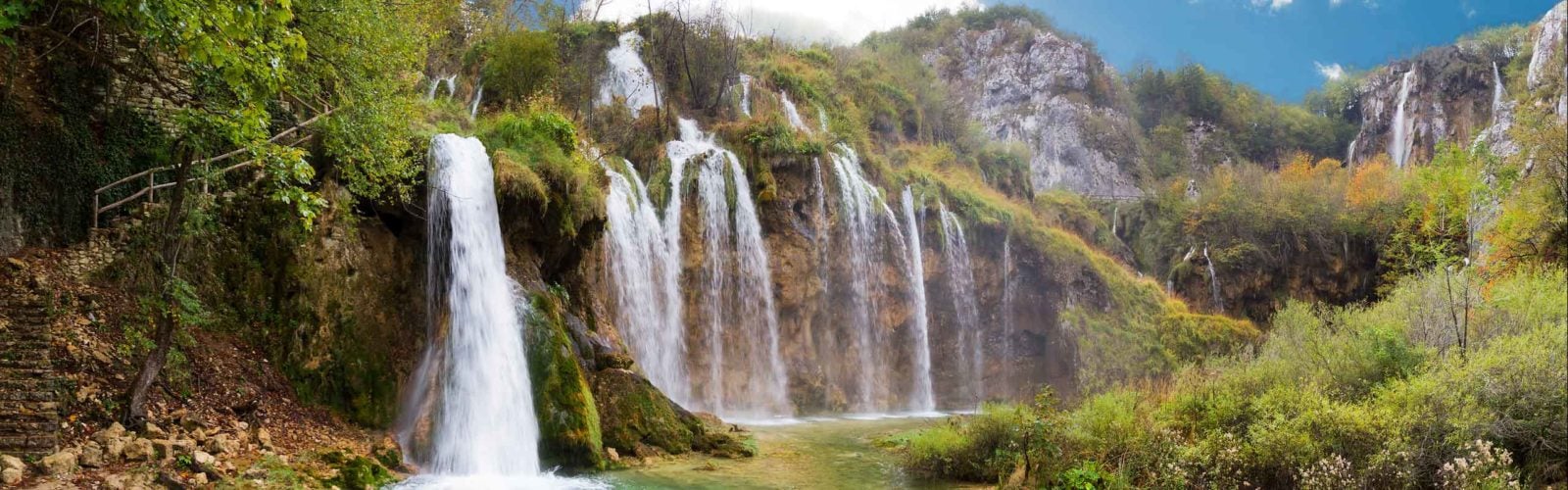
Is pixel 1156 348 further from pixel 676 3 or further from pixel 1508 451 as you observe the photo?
pixel 1508 451

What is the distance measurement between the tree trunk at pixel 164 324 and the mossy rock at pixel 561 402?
4.10 meters

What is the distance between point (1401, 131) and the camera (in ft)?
164

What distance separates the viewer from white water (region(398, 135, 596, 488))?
33.0ft

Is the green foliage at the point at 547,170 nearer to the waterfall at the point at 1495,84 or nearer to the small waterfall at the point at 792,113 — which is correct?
the small waterfall at the point at 792,113

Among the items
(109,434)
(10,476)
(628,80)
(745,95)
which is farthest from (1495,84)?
(10,476)

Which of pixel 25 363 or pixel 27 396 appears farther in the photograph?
pixel 25 363

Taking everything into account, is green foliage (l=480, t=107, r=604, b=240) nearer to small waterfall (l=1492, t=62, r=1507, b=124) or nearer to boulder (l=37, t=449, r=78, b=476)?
boulder (l=37, t=449, r=78, b=476)

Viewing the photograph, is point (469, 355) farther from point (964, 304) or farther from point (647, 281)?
point (964, 304)

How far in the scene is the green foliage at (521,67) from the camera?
21.8 m

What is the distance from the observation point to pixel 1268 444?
8.46 meters

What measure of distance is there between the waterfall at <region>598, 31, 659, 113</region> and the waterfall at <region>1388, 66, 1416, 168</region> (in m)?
44.8

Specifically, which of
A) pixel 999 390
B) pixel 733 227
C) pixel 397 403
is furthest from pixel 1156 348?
pixel 397 403

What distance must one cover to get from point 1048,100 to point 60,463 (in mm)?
59930

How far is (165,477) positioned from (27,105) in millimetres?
4867
